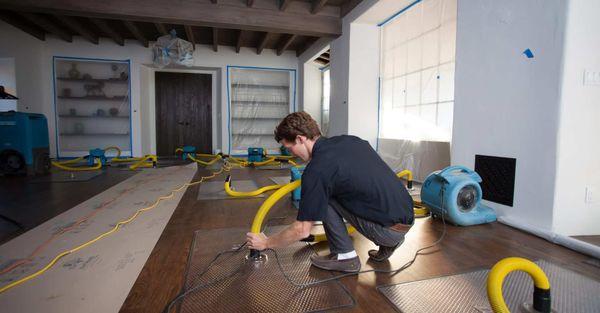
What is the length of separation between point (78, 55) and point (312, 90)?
212 inches

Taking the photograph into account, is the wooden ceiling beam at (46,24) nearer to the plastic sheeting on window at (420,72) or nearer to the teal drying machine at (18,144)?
the teal drying machine at (18,144)

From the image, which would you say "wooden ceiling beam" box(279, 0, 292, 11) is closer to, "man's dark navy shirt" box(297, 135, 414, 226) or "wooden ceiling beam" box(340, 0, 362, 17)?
"wooden ceiling beam" box(340, 0, 362, 17)

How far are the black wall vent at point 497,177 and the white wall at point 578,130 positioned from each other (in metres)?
0.34

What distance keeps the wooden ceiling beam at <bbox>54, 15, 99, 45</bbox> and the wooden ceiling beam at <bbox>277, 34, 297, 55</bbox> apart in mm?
4027

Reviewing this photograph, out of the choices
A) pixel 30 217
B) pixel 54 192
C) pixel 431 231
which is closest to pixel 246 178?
pixel 54 192

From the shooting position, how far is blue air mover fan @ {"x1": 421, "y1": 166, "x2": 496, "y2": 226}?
2.39 m

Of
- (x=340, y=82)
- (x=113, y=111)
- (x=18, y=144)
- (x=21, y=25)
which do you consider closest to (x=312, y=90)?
(x=340, y=82)

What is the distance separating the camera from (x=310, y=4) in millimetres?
5551

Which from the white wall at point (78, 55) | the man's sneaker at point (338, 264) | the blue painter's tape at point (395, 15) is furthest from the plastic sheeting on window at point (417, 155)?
the white wall at point (78, 55)

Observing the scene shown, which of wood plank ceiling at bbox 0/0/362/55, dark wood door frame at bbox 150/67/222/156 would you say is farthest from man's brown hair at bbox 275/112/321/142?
dark wood door frame at bbox 150/67/222/156

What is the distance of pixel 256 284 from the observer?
4.97 ft

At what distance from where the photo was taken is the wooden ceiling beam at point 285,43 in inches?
266

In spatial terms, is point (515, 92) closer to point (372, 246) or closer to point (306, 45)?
point (372, 246)

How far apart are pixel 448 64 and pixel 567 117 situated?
64.0 inches
